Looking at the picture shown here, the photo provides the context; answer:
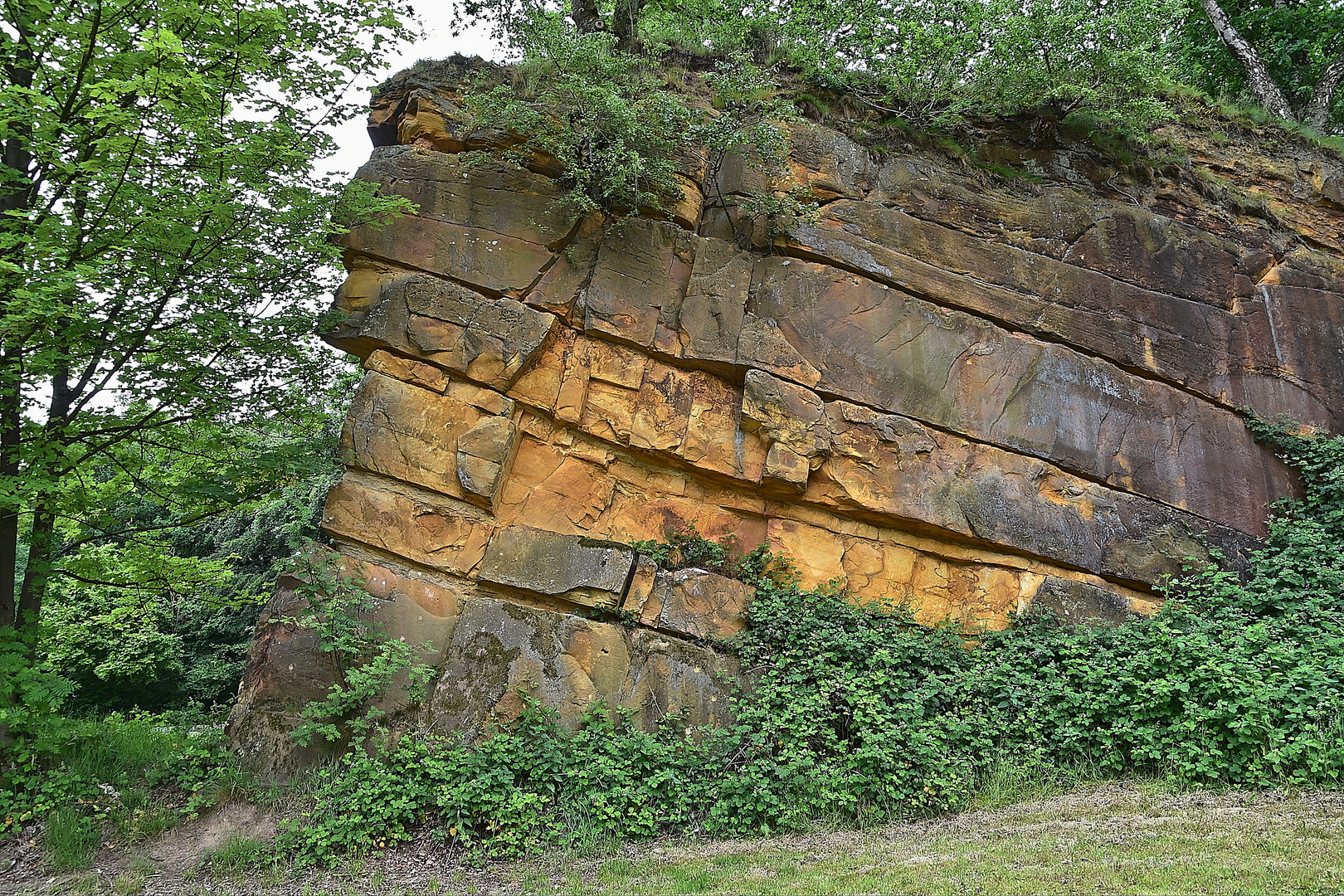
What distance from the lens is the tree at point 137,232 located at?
5980mm

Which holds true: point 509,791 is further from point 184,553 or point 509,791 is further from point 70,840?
point 184,553

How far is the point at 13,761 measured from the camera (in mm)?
6297

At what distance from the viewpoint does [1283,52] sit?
1426cm

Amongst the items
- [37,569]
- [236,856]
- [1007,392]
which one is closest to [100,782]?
[236,856]

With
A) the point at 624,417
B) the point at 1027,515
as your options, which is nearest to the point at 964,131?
the point at 1027,515

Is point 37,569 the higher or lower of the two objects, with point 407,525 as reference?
lower

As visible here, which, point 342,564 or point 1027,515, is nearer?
point 342,564

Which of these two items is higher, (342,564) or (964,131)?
(964,131)

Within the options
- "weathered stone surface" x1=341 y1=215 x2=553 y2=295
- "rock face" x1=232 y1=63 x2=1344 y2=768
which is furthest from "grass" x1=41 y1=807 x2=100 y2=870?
"weathered stone surface" x1=341 y1=215 x2=553 y2=295

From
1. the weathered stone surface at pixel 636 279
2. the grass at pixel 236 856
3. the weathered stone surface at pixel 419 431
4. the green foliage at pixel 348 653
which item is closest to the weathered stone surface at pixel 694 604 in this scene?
the weathered stone surface at pixel 419 431

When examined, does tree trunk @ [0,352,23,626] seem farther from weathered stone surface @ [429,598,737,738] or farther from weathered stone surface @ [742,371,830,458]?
weathered stone surface @ [742,371,830,458]

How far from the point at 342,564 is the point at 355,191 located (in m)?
3.67

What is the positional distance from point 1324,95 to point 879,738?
14532 millimetres

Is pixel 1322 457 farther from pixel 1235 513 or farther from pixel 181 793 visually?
pixel 181 793
